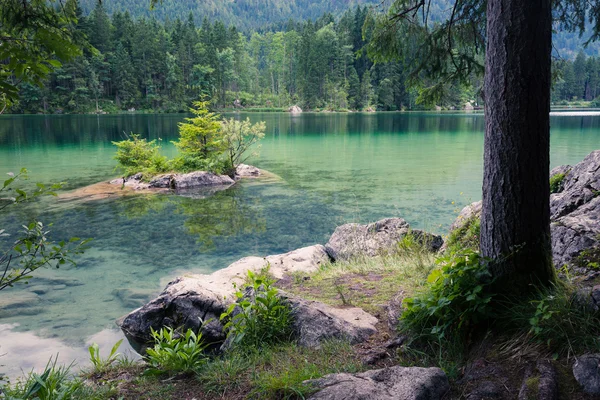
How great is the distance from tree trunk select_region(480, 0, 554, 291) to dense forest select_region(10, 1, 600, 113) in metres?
73.3

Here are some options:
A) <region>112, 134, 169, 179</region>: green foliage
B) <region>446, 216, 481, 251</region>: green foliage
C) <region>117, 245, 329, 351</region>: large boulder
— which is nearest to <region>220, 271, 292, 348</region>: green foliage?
<region>117, 245, 329, 351</region>: large boulder

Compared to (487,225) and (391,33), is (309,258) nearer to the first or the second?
(391,33)

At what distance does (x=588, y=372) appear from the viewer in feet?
7.95

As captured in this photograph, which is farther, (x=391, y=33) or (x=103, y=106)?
(x=103, y=106)

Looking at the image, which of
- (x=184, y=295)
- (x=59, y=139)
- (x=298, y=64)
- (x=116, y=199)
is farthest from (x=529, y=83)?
(x=298, y=64)

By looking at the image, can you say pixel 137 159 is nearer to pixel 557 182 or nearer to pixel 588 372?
pixel 557 182

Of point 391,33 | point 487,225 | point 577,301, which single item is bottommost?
point 577,301

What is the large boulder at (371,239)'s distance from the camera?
8.10 meters

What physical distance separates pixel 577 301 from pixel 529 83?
1590 millimetres

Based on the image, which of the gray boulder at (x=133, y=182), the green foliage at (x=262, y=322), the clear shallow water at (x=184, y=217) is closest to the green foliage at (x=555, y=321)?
the green foliage at (x=262, y=322)

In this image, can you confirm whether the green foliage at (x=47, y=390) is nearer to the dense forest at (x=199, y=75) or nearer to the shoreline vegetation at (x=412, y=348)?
the shoreline vegetation at (x=412, y=348)

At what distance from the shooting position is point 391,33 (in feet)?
21.6

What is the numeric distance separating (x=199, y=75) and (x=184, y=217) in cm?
7838

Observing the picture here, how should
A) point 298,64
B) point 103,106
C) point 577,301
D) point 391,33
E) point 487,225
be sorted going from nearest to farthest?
1. point 577,301
2. point 487,225
3. point 391,33
4. point 103,106
5. point 298,64
